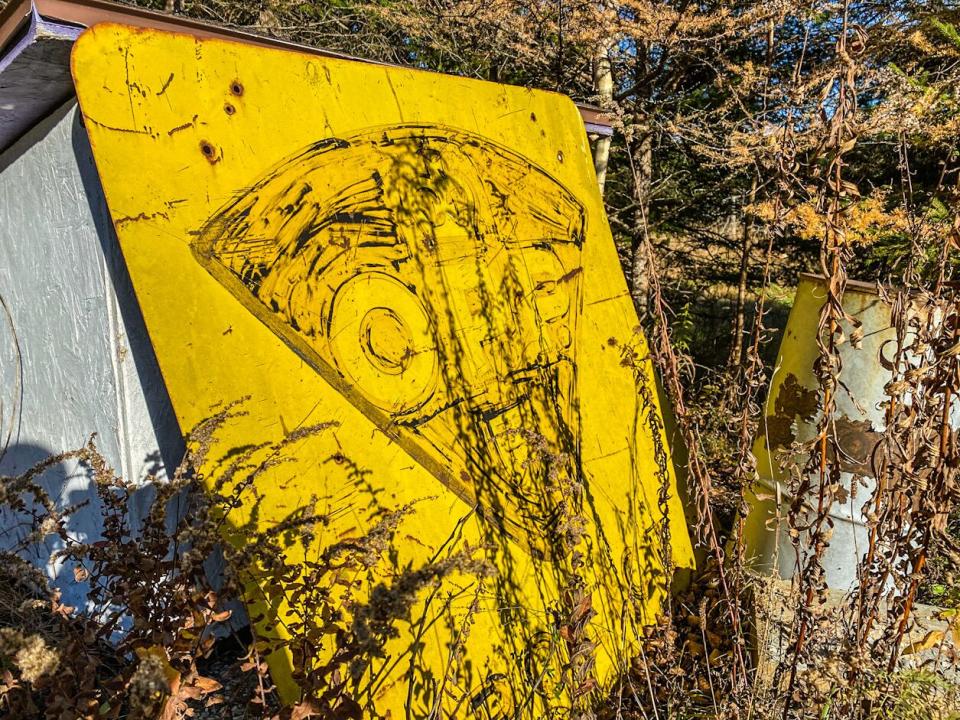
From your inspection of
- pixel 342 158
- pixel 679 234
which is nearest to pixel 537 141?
pixel 342 158

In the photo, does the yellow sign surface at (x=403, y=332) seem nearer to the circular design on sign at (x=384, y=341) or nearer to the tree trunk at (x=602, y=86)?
the circular design on sign at (x=384, y=341)

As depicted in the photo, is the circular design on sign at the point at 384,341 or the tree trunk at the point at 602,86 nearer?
the circular design on sign at the point at 384,341

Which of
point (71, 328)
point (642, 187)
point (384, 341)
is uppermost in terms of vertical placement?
point (642, 187)

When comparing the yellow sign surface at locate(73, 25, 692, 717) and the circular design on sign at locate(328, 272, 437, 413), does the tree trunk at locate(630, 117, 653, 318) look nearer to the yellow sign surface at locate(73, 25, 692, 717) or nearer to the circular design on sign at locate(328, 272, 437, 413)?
the yellow sign surface at locate(73, 25, 692, 717)

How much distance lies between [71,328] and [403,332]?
1304 mm

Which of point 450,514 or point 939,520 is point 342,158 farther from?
point 939,520

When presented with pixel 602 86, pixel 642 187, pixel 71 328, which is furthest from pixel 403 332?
pixel 602 86

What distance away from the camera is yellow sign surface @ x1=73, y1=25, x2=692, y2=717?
2.26m

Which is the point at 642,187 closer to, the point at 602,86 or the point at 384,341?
the point at 602,86

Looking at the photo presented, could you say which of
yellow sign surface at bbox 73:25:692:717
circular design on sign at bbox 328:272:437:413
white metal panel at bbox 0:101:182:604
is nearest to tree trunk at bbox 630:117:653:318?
yellow sign surface at bbox 73:25:692:717

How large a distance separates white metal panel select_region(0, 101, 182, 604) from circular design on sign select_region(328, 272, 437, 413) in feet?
2.44

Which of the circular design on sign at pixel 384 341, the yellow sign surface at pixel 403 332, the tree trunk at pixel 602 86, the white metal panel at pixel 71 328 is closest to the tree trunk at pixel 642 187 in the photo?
the tree trunk at pixel 602 86

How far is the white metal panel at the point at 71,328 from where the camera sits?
2586 mm

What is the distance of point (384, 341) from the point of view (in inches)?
105
